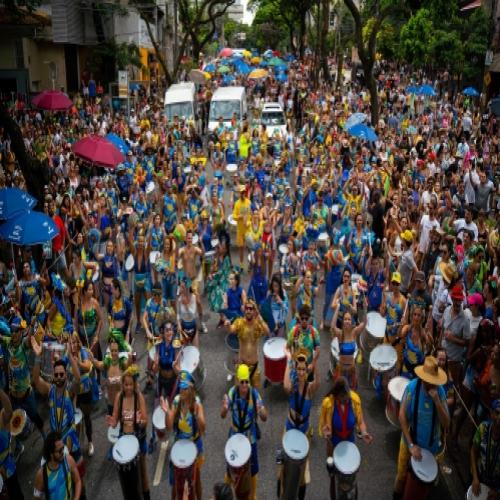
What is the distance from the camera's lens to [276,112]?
71.8 feet

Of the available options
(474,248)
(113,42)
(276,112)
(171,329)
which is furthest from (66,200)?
(113,42)

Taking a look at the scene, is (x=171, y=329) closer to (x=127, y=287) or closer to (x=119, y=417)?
(x=119, y=417)

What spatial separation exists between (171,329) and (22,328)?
67.0 inches

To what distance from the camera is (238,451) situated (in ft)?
15.9

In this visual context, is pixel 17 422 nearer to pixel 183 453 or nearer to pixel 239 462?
pixel 183 453

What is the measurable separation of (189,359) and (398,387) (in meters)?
2.27

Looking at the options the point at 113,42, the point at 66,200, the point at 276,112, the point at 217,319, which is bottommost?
the point at 217,319

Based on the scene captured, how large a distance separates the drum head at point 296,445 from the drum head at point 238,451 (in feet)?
1.07

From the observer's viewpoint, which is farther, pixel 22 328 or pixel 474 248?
pixel 474 248

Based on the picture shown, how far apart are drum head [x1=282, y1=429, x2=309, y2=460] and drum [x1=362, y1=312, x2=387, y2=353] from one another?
2273 mm

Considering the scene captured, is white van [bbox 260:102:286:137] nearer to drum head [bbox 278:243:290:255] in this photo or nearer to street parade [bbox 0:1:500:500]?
street parade [bbox 0:1:500:500]

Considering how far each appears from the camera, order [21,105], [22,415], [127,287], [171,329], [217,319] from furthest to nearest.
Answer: [21,105] → [127,287] → [217,319] → [171,329] → [22,415]

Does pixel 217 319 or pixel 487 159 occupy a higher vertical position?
pixel 487 159

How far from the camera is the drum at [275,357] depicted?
Answer: 6617 mm
